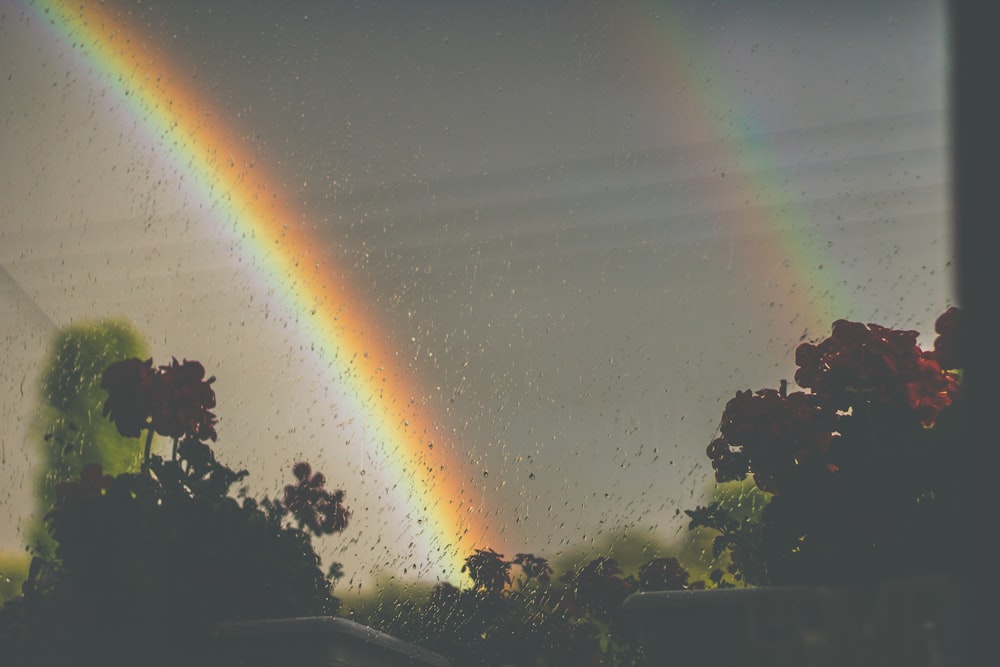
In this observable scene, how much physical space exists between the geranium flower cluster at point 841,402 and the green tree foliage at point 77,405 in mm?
2767

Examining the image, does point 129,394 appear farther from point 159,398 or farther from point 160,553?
point 160,553

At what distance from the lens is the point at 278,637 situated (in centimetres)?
164

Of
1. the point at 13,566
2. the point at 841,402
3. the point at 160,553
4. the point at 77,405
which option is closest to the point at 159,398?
the point at 160,553

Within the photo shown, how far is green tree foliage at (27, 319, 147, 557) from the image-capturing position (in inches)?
179

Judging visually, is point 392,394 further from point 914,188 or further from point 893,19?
point 893,19

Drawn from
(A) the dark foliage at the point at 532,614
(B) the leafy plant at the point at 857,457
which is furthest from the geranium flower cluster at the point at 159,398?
(B) the leafy plant at the point at 857,457

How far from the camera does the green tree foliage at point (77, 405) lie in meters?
4.54

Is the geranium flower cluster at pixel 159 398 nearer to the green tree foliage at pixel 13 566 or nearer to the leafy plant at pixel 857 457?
the leafy plant at pixel 857 457

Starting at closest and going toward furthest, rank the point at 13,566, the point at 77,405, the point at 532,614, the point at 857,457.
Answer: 1. the point at 857,457
2. the point at 532,614
3. the point at 13,566
4. the point at 77,405

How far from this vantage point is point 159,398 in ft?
6.77

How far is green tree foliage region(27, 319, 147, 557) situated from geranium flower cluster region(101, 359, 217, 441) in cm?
177

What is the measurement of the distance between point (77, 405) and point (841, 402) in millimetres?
5124

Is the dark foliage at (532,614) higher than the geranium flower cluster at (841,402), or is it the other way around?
the geranium flower cluster at (841,402)

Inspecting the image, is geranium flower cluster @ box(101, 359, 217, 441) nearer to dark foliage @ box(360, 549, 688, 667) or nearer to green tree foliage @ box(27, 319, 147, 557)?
dark foliage @ box(360, 549, 688, 667)
